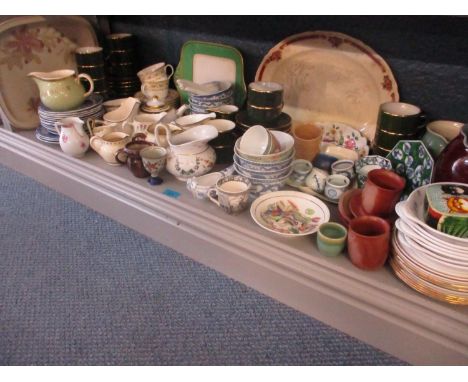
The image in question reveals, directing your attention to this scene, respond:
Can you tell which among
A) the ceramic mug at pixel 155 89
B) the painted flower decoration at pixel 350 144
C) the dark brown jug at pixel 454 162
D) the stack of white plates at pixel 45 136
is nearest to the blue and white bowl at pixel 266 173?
the painted flower decoration at pixel 350 144

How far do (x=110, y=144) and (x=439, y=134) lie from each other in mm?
842

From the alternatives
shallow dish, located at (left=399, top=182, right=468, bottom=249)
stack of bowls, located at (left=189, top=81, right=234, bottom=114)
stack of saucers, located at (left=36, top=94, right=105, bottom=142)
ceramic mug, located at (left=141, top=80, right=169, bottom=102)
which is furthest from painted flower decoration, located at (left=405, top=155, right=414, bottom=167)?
stack of saucers, located at (left=36, top=94, right=105, bottom=142)

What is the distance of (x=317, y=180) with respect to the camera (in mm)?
970

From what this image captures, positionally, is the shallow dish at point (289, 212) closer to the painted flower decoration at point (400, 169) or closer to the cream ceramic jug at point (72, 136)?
the painted flower decoration at point (400, 169)

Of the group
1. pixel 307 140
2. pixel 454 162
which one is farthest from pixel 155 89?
pixel 454 162

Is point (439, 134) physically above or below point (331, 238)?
above

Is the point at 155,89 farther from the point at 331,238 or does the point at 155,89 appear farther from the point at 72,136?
the point at 331,238

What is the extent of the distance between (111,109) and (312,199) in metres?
0.76

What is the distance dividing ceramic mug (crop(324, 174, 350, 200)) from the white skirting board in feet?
0.43

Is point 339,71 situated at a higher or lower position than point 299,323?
higher

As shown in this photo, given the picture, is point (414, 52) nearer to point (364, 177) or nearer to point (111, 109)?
point (364, 177)

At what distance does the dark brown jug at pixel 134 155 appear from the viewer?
107 cm

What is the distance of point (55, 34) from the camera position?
132 centimetres

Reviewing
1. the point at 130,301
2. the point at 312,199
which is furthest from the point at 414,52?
the point at 130,301
